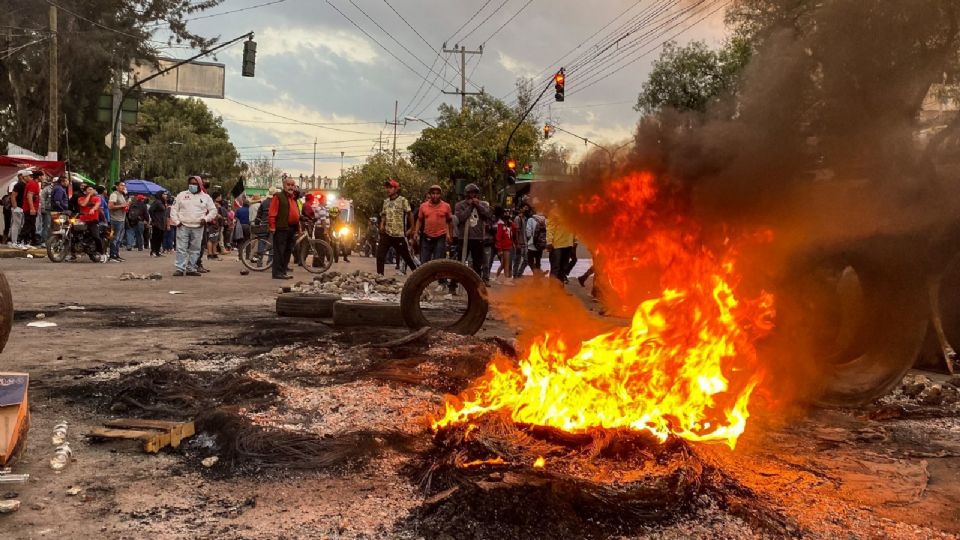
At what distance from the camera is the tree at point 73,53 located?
3206 centimetres

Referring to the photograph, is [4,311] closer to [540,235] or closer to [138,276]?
[138,276]

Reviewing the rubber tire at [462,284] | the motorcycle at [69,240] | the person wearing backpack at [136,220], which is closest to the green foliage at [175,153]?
the person wearing backpack at [136,220]

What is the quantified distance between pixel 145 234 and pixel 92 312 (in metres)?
19.9

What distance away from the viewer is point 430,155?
56469mm

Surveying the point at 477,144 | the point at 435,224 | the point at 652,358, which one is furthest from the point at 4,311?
the point at 477,144

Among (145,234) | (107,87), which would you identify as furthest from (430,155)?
(145,234)

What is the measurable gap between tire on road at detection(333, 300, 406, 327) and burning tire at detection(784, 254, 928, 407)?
4.75m

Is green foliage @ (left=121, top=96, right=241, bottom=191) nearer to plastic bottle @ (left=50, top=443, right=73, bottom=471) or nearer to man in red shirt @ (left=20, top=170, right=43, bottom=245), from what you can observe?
man in red shirt @ (left=20, top=170, right=43, bottom=245)

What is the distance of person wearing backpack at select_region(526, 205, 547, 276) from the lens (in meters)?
16.2

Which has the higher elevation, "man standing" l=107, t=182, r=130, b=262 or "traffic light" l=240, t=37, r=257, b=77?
"traffic light" l=240, t=37, r=257, b=77

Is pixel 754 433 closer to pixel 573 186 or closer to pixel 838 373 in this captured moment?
pixel 838 373

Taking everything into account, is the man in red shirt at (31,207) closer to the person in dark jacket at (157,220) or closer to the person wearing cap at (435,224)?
the person in dark jacket at (157,220)

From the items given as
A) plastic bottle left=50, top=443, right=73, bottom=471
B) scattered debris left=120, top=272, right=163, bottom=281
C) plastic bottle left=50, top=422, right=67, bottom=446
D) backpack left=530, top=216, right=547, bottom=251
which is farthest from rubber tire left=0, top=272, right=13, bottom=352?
backpack left=530, top=216, right=547, bottom=251

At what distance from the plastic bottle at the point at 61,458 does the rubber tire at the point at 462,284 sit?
4.44 m
